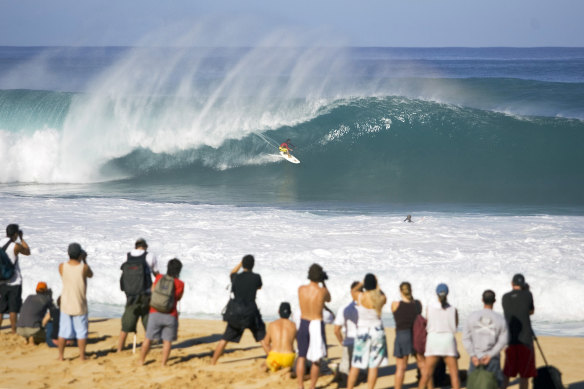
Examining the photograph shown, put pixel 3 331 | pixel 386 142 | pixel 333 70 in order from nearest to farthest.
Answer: pixel 3 331
pixel 386 142
pixel 333 70

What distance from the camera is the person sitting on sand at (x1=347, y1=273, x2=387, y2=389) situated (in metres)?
6.34

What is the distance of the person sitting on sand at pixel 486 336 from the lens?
5.97 meters

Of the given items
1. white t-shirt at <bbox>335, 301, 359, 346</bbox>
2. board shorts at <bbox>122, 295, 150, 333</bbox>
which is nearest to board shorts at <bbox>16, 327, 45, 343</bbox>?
board shorts at <bbox>122, 295, 150, 333</bbox>

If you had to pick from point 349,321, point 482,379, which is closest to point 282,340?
point 349,321

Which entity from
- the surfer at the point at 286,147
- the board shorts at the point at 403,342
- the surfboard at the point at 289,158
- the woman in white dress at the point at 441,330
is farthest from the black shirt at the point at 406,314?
the surfboard at the point at 289,158

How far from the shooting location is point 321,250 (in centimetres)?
1177

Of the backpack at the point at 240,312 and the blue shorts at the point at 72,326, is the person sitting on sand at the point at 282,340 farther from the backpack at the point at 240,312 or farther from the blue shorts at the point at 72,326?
the blue shorts at the point at 72,326

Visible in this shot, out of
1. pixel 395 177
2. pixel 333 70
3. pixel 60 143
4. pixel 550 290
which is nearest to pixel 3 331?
pixel 550 290

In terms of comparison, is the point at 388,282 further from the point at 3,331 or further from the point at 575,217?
the point at 575,217

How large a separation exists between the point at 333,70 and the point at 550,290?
20421mm

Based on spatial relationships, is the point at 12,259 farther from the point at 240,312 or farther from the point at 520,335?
the point at 520,335

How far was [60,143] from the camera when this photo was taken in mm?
25094

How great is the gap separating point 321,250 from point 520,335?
569 cm

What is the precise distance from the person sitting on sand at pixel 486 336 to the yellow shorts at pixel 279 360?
1.77 m
